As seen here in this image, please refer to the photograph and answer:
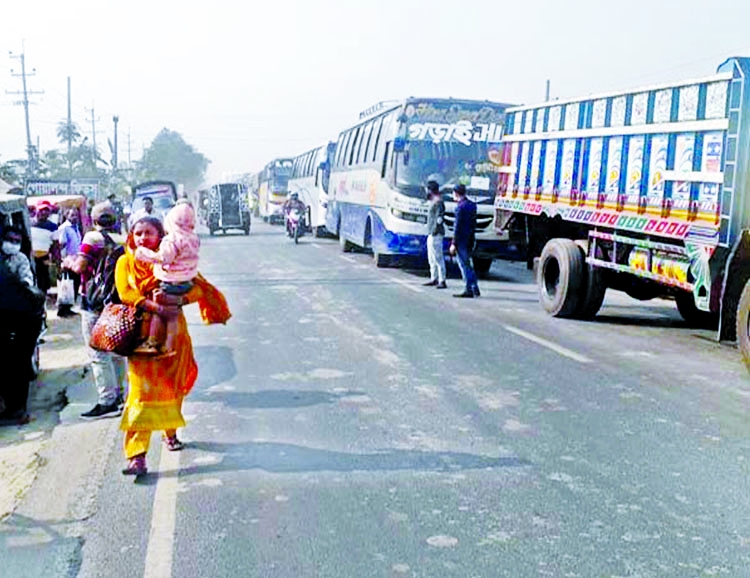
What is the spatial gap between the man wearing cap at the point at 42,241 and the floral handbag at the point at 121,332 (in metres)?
6.41

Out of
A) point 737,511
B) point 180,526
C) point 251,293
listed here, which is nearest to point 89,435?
point 180,526

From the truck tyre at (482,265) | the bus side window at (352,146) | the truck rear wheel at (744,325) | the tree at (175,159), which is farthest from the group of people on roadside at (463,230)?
the tree at (175,159)

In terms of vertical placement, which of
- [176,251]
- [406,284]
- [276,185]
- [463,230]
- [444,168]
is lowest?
[406,284]

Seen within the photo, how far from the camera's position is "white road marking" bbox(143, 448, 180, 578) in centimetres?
374

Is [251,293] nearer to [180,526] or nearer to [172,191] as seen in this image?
[180,526]

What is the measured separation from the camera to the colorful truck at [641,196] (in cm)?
761

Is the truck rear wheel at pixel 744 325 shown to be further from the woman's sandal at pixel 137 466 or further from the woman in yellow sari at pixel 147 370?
the woman's sandal at pixel 137 466

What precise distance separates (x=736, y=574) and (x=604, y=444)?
1.79 m

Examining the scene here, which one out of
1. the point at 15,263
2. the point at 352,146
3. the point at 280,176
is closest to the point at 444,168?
the point at 352,146

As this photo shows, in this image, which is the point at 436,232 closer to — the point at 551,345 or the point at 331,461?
the point at 551,345

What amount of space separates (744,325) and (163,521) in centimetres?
554

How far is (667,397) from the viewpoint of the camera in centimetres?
657

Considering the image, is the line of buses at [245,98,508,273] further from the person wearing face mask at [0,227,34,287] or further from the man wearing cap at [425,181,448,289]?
the person wearing face mask at [0,227,34,287]

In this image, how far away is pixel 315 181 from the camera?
30156 millimetres
